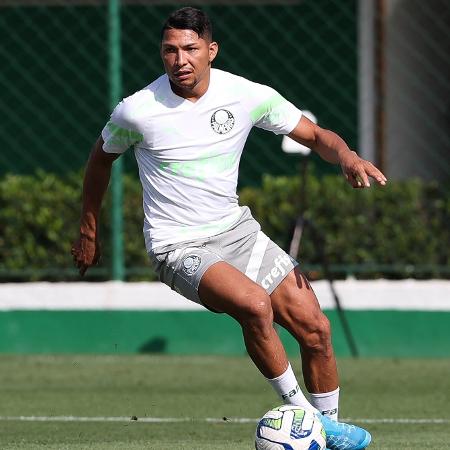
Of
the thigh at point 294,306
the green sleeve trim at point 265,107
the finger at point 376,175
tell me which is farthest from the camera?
the green sleeve trim at point 265,107

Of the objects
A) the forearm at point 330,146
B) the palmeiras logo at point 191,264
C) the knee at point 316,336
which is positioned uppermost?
the forearm at point 330,146

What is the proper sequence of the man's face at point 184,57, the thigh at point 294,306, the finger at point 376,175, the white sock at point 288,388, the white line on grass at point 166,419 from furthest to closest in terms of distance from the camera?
the white line on grass at point 166,419, the thigh at point 294,306, the man's face at point 184,57, the white sock at point 288,388, the finger at point 376,175

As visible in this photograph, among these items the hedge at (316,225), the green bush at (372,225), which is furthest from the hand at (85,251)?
the green bush at (372,225)

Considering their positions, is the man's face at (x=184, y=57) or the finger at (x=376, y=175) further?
the man's face at (x=184, y=57)

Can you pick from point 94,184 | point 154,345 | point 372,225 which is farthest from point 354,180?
point 372,225

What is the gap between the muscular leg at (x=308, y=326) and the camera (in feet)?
22.7

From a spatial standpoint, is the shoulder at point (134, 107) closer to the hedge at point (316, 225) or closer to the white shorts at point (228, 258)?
the white shorts at point (228, 258)

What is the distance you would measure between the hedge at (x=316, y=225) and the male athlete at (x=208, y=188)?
4.49 metres

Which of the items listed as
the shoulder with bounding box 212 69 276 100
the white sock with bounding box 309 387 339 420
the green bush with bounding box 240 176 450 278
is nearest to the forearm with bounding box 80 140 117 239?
the shoulder with bounding box 212 69 276 100

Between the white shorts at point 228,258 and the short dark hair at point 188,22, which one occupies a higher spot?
the short dark hair at point 188,22

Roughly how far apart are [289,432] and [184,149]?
144 cm

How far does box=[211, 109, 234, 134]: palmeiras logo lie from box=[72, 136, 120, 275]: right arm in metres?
0.53

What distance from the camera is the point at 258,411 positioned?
8.62 metres

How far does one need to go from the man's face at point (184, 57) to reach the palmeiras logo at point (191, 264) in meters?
0.81
